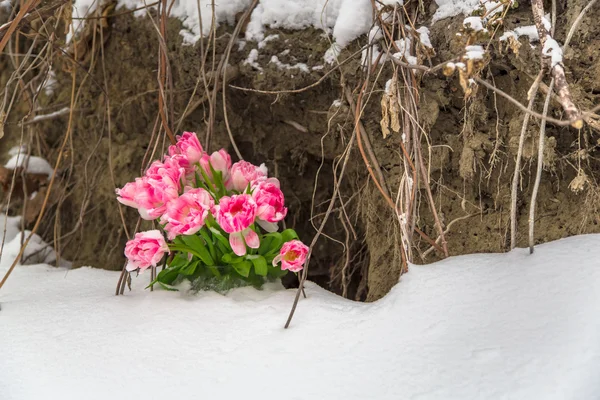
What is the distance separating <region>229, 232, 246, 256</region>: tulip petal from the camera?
134 cm

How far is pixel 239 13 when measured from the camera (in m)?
1.73

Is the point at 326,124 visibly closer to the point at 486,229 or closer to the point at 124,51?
the point at 486,229

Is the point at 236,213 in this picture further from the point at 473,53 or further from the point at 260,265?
the point at 473,53

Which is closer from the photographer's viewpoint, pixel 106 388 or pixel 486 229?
pixel 106 388

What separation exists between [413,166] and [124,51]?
3.74ft

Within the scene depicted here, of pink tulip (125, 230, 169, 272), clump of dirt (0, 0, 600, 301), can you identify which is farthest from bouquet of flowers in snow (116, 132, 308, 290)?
clump of dirt (0, 0, 600, 301)

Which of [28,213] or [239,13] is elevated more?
[239,13]

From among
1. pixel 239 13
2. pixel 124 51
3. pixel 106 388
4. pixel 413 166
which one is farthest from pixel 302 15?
pixel 106 388

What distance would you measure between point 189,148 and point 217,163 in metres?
0.08

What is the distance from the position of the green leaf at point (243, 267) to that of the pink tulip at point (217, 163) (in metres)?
0.22

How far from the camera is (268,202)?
4.49 ft

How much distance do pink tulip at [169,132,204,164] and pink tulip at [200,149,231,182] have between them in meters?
0.02

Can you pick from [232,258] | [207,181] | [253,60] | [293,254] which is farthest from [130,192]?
[253,60]

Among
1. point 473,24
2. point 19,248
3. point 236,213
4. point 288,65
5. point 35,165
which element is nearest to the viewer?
point 473,24
